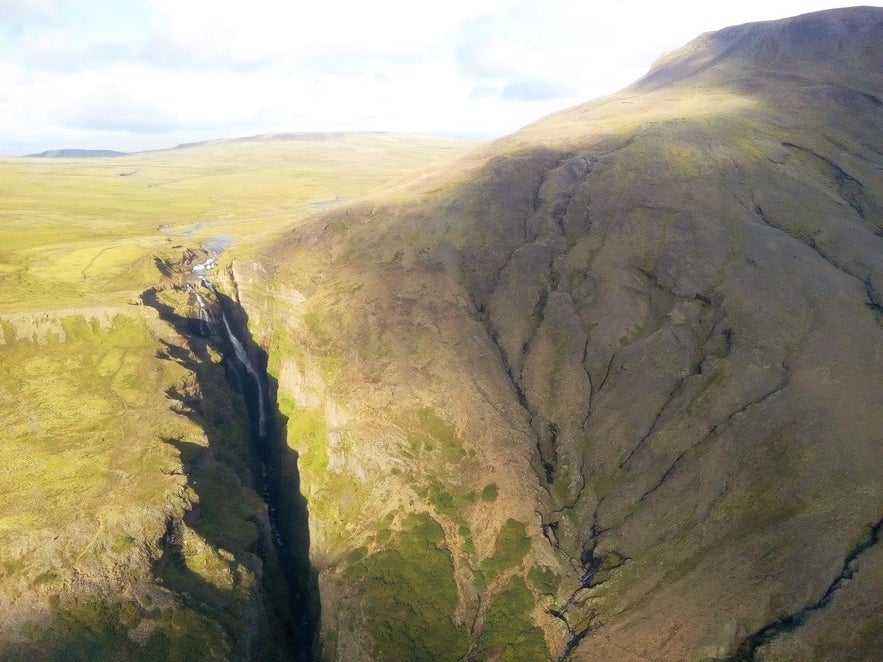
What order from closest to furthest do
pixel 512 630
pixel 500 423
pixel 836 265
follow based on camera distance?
1. pixel 512 630
2. pixel 500 423
3. pixel 836 265

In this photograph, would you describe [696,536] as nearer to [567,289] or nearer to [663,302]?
[663,302]

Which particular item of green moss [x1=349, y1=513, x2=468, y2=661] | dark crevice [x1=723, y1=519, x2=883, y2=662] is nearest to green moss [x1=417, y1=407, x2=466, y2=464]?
green moss [x1=349, y1=513, x2=468, y2=661]

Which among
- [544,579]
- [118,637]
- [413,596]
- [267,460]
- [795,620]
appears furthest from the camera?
[267,460]

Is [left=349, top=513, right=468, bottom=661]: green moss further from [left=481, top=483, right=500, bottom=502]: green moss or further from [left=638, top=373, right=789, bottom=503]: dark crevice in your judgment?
[left=638, top=373, right=789, bottom=503]: dark crevice

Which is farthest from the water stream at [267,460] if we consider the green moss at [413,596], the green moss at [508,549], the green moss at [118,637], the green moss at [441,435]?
the green moss at [508,549]

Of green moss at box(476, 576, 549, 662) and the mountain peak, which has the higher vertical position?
the mountain peak

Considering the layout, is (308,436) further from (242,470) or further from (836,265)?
(836,265)

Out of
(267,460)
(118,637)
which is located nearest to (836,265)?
(267,460)
